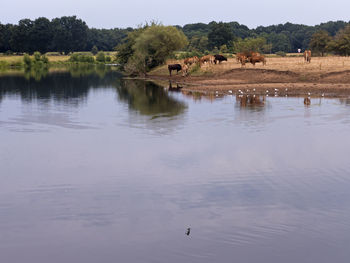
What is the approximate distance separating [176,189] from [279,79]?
4063 cm

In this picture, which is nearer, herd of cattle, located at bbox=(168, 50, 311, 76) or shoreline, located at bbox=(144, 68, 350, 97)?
shoreline, located at bbox=(144, 68, 350, 97)

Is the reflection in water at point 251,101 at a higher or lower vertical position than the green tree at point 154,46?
lower

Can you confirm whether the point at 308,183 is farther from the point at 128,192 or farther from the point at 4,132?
the point at 4,132

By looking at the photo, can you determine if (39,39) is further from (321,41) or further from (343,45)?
(343,45)

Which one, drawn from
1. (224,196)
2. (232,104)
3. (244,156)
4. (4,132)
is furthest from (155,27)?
(224,196)

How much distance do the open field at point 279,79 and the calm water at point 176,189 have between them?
1595 centimetres

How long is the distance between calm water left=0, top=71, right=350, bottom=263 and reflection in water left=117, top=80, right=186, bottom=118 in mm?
3842

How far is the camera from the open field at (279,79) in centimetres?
4908

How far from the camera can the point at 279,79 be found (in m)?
55.7

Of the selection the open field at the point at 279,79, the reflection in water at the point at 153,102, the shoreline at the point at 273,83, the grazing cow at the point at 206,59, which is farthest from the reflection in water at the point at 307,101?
the grazing cow at the point at 206,59

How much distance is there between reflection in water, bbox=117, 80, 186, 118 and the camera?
3734cm

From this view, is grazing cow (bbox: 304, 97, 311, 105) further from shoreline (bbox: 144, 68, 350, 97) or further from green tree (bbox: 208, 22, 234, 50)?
green tree (bbox: 208, 22, 234, 50)

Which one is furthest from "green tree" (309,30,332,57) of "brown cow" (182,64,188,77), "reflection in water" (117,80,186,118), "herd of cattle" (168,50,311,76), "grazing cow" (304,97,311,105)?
"grazing cow" (304,97,311,105)

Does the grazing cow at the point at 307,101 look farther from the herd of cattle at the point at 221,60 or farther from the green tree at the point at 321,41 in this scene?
the green tree at the point at 321,41
